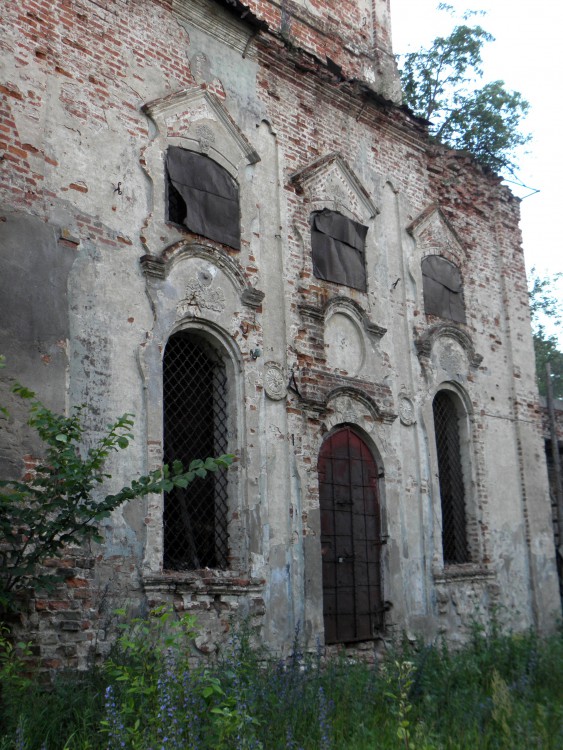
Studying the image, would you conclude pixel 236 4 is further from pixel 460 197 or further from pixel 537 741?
pixel 537 741

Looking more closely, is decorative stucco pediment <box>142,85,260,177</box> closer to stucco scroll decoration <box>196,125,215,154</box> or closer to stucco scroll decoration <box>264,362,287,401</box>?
stucco scroll decoration <box>196,125,215,154</box>

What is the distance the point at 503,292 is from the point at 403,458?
172 inches

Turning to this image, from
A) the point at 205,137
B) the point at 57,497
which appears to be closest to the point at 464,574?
the point at 205,137

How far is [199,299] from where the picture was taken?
9031mm

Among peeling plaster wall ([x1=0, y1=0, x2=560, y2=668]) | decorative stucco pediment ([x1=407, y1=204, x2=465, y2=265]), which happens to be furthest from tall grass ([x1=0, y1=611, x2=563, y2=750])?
decorative stucco pediment ([x1=407, y1=204, x2=465, y2=265])

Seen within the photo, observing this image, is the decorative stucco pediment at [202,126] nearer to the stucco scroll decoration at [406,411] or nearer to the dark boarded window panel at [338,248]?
the dark boarded window panel at [338,248]

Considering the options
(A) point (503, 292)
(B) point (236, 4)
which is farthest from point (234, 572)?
(A) point (503, 292)

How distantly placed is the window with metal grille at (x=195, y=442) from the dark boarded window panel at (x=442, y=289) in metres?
4.40

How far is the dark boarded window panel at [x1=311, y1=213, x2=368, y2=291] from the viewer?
35.4 feet

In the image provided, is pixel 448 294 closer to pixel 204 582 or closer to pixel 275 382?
pixel 275 382

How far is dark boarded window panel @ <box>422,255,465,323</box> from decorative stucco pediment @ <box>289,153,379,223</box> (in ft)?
4.67

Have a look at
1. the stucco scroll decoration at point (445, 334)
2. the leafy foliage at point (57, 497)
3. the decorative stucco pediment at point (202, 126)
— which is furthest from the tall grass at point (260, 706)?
the decorative stucco pediment at point (202, 126)

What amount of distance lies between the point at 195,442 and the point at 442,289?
556cm

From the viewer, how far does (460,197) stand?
13781mm
